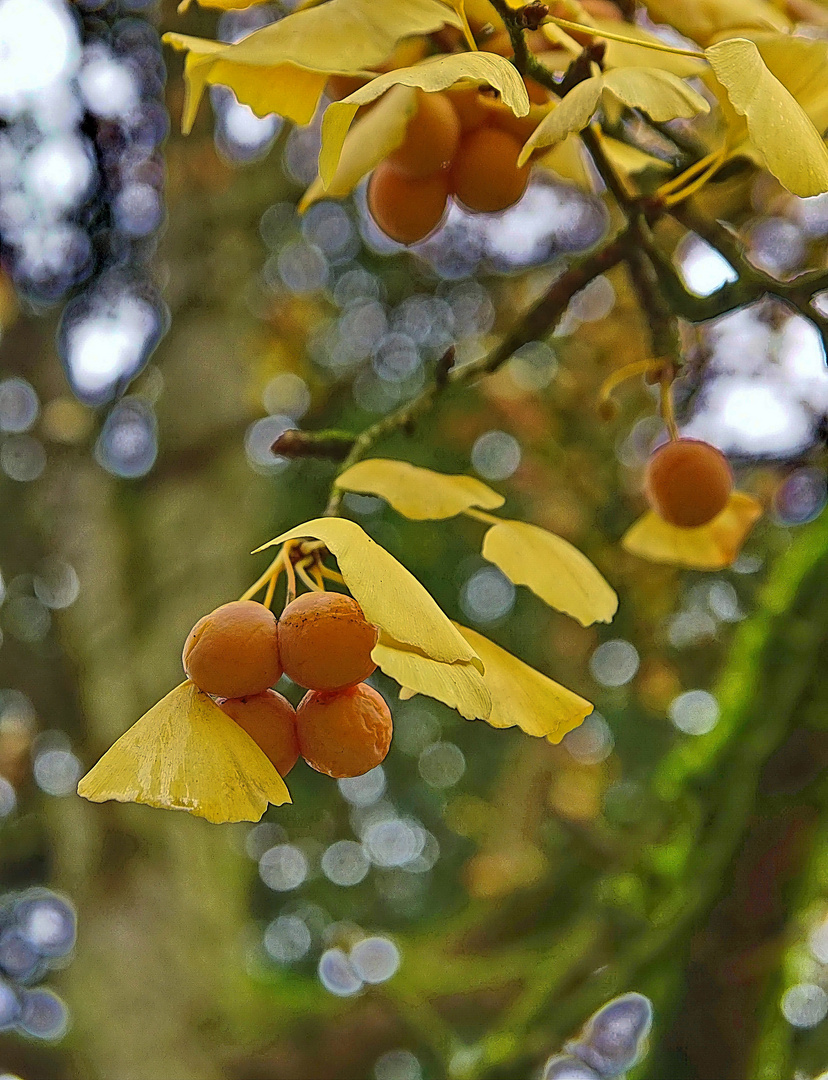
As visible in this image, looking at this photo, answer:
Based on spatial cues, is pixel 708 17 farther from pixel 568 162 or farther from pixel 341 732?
pixel 341 732

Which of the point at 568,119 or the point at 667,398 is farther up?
the point at 568,119

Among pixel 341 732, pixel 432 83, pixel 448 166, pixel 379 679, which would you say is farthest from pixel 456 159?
pixel 379 679

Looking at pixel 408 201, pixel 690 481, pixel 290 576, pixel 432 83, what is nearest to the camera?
pixel 432 83

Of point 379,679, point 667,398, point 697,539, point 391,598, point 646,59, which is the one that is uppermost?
point 646,59

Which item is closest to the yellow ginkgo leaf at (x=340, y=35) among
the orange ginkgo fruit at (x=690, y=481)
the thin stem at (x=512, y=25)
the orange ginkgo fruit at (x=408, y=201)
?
the thin stem at (x=512, y=25)

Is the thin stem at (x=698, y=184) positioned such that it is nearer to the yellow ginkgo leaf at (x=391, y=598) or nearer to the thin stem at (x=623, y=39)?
the thin stem at (x=623, y=39)

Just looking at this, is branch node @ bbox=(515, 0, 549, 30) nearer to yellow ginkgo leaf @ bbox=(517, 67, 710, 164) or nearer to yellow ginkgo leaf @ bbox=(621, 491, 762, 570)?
yellow ginkgo leaf @ bbox=(517, 67, 710, 164)

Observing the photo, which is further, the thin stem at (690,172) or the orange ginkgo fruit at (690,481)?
the orange ginkgo fruit at (690,481)
